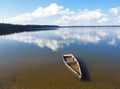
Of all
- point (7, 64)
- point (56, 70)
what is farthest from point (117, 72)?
point (7, 64)

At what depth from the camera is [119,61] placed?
86.9 feet

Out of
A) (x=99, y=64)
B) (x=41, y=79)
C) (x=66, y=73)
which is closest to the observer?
(x=41, y=79)

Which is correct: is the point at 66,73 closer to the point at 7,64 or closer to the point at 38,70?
the point at 38,70

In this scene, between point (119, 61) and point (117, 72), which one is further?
point (119, 61)

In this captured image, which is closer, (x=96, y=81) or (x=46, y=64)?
(x=96, y=81)

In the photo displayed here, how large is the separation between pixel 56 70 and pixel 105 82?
269 inches

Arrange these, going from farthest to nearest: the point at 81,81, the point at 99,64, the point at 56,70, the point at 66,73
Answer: the point at 99,64
the point at 56,70
the point at 66,73
the point at 81,81

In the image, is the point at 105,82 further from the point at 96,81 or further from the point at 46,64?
the point at 46,64

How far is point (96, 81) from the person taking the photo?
18281mm

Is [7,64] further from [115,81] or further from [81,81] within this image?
[115,81]

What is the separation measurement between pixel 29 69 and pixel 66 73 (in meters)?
5.49

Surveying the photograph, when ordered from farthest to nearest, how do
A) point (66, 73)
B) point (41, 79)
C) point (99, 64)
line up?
1. point (99, 64)
2. point (66, 73)
3. point (41, 79)

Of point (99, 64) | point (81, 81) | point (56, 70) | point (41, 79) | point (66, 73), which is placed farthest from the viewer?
point (99, 64)

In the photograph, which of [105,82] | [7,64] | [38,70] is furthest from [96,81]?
[7,64]
